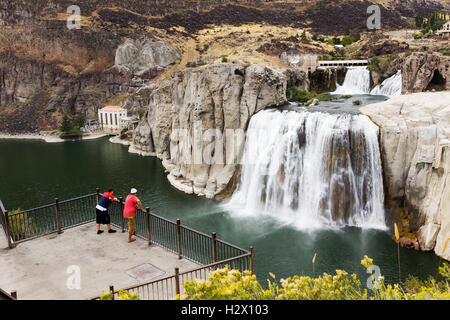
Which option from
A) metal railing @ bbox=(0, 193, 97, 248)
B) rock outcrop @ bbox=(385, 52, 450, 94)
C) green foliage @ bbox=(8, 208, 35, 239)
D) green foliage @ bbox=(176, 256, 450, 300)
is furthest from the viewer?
rock outcrop @ bbox=(385, 52, 450, 94)

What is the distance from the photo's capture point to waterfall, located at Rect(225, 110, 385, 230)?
25.6m

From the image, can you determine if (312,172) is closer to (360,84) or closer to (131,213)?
(131,213)

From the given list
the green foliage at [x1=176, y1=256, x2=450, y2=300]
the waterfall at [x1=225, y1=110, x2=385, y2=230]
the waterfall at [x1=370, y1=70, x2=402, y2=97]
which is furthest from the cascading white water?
the green foliage at [x1=176, y1=256, x2=450, y2=300]

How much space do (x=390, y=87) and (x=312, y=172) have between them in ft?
62.7

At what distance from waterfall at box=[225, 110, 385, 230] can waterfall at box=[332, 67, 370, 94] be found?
59.5 ft

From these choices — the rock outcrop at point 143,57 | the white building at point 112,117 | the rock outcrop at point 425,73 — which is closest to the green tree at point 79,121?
the white building at point 112,117

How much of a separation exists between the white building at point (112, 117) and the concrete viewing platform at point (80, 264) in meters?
58.5

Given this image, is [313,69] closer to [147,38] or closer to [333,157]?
[333,157]

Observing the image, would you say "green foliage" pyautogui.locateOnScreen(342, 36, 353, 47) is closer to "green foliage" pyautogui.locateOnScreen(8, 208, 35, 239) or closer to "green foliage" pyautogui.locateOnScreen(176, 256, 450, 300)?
"green foliage" pyautogui.locateOnScreen(8, 208, 35, 239)

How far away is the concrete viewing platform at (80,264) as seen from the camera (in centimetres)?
1141

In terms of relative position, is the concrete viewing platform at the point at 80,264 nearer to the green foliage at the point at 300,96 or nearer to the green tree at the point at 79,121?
the green foliage at the point at 300,96

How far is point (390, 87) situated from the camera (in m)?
41.7

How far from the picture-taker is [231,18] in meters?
104

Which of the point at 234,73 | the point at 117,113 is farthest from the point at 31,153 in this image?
the point at 234,73
